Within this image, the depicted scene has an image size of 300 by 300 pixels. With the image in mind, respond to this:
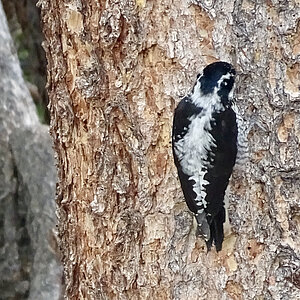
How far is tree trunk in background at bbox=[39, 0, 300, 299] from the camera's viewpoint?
1.70 m

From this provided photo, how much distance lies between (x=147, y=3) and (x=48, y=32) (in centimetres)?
35

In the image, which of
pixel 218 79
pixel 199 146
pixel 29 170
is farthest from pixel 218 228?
pixel 29 170

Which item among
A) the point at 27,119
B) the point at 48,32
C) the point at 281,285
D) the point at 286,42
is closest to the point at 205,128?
the point at 286,42

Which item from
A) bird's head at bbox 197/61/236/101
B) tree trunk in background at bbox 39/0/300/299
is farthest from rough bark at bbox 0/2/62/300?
bird's head at bbox 197/61/236/101

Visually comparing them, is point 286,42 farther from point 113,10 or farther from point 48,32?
point 48,32

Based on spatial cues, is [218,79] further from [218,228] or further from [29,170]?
[29,170]

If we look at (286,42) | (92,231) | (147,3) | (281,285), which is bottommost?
(281,285)

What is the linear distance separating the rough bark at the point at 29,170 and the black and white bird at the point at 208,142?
5.48ft

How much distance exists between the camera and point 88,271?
204cm

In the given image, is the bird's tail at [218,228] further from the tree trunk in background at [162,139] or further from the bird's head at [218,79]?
the bird's head at [218,79]

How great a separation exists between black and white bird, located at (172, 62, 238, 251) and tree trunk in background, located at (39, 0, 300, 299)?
1.7 inches

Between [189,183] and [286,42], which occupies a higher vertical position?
[286,42]

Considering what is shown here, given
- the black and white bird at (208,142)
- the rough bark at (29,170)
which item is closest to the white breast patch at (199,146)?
the black and white bird at (208,142)

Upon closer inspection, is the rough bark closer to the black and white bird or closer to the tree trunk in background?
the tree trunk in background
